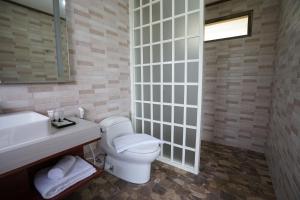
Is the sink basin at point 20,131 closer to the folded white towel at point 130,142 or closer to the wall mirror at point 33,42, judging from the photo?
the wall mirror at point 33,42

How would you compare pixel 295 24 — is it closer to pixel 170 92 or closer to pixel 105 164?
pixel 170 92

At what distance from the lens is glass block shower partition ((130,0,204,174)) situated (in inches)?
62.1

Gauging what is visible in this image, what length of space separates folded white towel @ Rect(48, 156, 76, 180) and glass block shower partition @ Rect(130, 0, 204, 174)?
1.10m

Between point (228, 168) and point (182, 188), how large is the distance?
731 mm

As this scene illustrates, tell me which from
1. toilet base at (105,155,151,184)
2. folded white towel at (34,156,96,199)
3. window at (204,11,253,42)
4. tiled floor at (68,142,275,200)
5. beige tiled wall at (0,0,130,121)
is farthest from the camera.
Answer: window at (204,11,253,42)

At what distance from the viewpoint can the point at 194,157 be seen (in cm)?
170

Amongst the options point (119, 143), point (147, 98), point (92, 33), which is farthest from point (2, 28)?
point (147, 98)

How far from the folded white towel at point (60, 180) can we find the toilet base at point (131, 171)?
488 millimetres

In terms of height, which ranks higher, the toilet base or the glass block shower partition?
the glass block shower partition

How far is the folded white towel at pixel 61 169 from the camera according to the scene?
1024mm

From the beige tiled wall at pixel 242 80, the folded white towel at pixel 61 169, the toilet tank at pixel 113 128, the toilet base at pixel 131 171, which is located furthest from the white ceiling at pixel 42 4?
the beige tiled wall at pixel 242 80

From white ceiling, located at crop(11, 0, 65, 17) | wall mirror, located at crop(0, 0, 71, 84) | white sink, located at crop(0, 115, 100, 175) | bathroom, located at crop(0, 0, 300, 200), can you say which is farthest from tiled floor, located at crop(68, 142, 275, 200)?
white ceiling, located at crop(11, 0, 65, 17)

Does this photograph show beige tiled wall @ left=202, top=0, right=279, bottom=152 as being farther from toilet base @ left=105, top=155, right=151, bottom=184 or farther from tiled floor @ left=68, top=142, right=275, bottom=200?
toilet base @ left=105, top=155, right=151, bottom=184

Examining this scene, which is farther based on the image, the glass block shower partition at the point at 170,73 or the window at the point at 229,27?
the window at the point at 229,27
